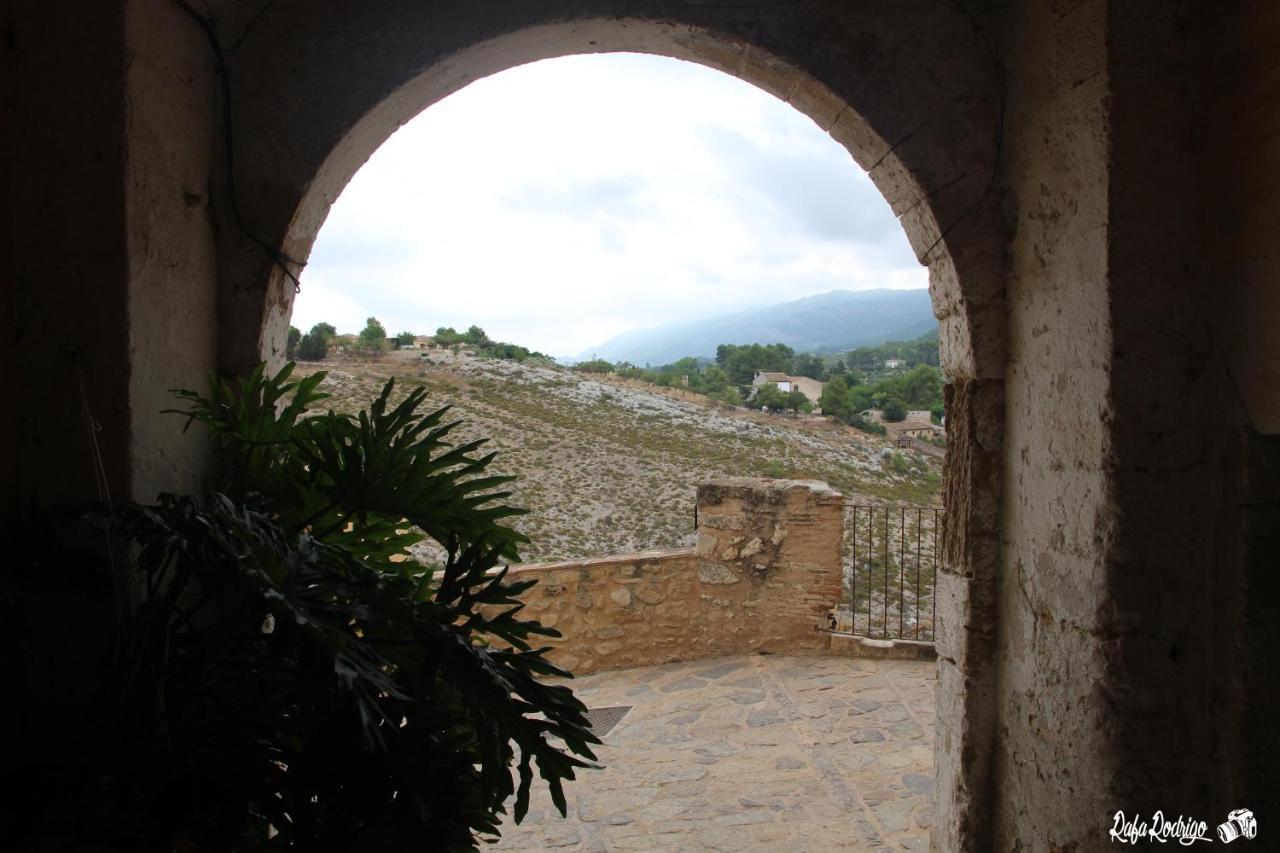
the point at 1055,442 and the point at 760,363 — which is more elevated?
the point at 760,363

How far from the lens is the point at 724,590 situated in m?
5.61

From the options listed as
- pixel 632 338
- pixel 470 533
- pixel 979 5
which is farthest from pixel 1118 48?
pixel 632 338

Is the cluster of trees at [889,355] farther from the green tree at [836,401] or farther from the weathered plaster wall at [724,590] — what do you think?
the weathered plaster wall at [724,590]

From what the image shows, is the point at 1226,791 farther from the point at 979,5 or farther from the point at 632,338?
the point at 632,338

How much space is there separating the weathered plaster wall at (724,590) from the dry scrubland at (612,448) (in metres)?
5.94

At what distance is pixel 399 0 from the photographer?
6.80ft

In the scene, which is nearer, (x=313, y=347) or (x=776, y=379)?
(x=313, y=347)

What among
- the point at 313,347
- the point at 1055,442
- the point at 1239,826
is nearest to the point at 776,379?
the point at 313,347

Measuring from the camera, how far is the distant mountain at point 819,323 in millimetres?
91875

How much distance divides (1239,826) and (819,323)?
369 feet

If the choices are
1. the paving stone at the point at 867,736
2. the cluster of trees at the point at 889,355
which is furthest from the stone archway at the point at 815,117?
the cluster of trees at the point at 889,355

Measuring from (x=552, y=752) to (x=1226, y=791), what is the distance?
159 cm

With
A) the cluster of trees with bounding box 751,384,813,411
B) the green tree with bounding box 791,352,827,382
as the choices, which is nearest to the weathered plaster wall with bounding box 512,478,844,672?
the cluster of trees with bounding box 751,384,813,411

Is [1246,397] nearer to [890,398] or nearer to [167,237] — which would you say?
[167,237]
